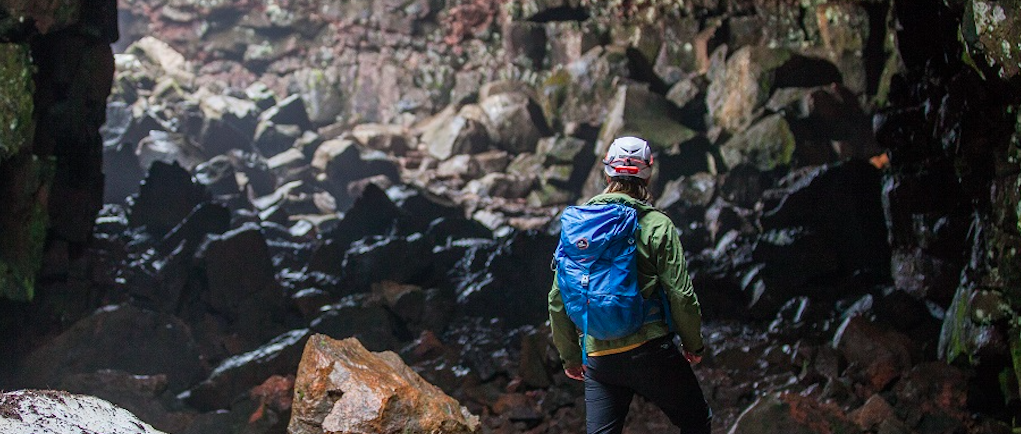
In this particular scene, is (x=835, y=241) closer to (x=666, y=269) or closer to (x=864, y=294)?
(x=864, y=294)

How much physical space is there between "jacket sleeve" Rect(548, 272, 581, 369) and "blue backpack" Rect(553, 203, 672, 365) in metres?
0.17

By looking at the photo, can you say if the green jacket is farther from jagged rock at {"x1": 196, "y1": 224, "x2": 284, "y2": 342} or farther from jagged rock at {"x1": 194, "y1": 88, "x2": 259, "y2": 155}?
jagged rock at {"x1": 194, "y1": 88, "x2": 259, "y2": 155}

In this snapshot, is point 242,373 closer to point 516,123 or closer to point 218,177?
point 218,177

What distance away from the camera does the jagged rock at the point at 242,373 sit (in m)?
7.19

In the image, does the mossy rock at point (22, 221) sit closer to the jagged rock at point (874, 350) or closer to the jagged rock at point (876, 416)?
the jagged rock at point (876, 416)

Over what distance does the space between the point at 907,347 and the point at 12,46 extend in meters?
8.33

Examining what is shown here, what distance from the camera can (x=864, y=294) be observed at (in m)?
8.52

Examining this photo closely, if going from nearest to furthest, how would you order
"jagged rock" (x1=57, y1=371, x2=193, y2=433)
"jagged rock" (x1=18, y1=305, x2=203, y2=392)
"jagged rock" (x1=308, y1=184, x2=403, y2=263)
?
"jagged rock" (x1=57, y1=371, x2=193, y2=433) < "jagged rock" (x1=18, y1=305, x2=203, y2=392) < "jagged rock" (x1=308, y1=184, x2=403, y2=263)

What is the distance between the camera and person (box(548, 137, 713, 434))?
2928 millimetres

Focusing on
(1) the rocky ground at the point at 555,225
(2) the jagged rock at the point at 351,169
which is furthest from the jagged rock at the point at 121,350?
(2) the jagged rock at the point at 351,169

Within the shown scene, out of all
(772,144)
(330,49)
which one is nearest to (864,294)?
(772,144)

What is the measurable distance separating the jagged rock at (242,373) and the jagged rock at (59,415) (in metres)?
4.27

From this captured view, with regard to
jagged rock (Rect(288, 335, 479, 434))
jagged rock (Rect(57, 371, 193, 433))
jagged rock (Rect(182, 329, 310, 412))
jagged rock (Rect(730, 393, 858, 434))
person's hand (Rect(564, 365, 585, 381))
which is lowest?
jagged rock (Rect(182, 329, 310, 412))

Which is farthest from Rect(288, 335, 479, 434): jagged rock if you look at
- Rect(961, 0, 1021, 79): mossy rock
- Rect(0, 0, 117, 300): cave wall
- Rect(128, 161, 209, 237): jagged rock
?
Rect(128, 161, 209, 237): jagged rock
